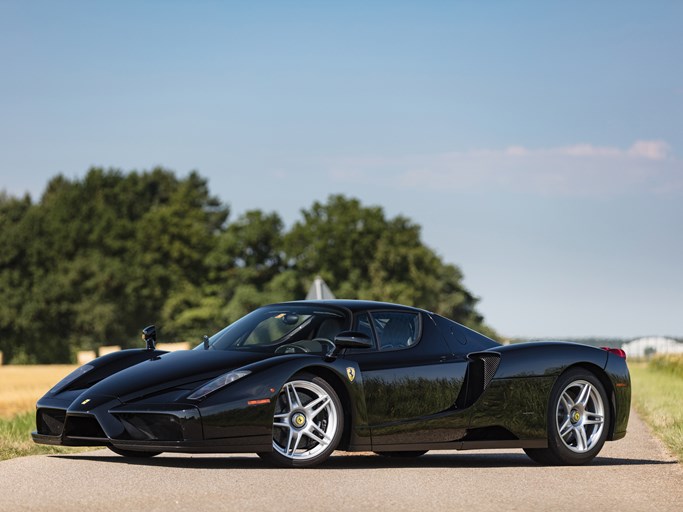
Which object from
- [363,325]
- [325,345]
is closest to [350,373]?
[325,345]

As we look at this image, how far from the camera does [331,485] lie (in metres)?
8.27

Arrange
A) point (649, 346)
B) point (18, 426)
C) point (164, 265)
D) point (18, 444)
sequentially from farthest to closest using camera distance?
point (649, 346) → point (164, 265) → point (18, 426) → point (18, 444)

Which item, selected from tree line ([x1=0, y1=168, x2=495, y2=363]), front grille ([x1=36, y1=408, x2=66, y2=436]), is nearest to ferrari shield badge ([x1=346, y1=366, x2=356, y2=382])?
front grille ([x1=36, y1=408, x2=66, y2=436])

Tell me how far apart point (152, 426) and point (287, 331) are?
1643 millimetres

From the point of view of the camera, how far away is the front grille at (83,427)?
9266 mm

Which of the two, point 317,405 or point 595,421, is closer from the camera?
point 317,405

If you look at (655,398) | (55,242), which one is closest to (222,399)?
(655,398)

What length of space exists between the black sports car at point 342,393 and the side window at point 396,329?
12mm

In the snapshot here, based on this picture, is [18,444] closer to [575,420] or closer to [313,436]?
[313,436]

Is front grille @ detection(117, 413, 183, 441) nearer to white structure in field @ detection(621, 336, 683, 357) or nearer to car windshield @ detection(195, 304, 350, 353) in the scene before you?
car windshield @ detection(195, 304, 350, 353)

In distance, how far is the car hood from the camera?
9.23m

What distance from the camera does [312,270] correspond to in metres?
86.6

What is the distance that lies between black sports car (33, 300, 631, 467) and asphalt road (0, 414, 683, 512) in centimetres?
25

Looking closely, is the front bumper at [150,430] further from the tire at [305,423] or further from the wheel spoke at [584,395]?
the wheel spoke at [584,395]
